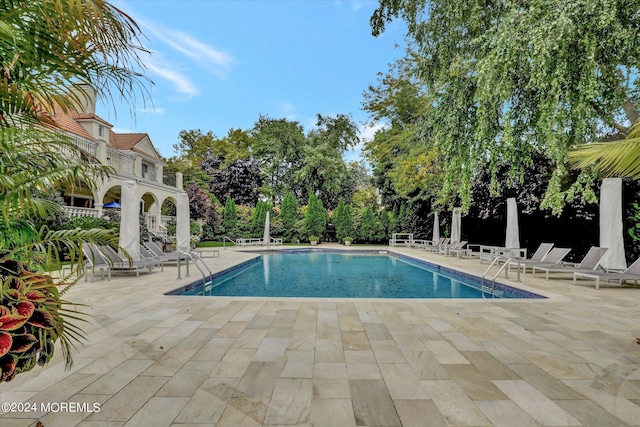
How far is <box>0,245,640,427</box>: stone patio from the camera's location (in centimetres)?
217

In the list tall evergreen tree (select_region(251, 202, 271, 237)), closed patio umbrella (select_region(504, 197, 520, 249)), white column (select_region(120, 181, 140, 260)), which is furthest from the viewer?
tall evergreen tree (select_region(251, 202, 271, 237))

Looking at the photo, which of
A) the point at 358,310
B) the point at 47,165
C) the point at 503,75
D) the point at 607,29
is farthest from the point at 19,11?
the point at 607,29

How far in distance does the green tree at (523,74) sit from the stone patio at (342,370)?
4.11 meters

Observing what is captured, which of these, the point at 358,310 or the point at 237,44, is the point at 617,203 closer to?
the point at 358,310

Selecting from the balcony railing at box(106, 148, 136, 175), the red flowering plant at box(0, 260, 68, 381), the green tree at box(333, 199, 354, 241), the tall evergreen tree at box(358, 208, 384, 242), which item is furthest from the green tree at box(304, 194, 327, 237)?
the red flowering plant at box(0, 260, 68, 381)

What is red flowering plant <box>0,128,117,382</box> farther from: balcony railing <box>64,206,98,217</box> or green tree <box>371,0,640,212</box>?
balcony railing <box>64,206,98,217</box>

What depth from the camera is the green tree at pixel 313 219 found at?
22.5 meters

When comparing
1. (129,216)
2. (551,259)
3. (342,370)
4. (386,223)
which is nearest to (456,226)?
(551,259)

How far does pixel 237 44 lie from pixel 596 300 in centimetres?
1661

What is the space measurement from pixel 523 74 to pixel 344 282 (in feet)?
21.7

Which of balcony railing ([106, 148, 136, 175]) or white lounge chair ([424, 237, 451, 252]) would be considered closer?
white lounge chair ([424, 237, 451, 252])

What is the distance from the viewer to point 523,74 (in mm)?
7082

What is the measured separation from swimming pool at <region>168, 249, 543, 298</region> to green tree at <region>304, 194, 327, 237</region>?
9.42 metres

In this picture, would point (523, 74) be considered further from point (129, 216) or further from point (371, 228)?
point (371, 228)
